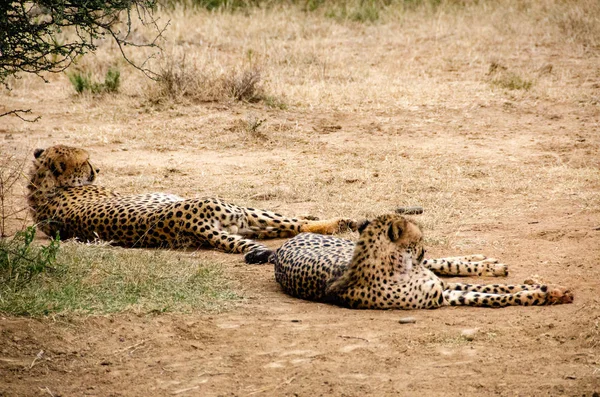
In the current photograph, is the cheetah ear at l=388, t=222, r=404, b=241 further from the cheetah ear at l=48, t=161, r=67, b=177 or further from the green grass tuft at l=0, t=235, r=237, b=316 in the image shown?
the cheetah ear at l=48, t=161, r=67, b=177

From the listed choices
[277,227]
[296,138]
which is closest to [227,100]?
[296,138]

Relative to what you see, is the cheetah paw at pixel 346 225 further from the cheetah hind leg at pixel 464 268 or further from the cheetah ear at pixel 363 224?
the cheetah ear at pixel 363 224

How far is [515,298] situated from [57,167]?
413 cm

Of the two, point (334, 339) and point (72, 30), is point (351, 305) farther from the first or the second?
point (72, 30)

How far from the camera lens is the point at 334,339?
15.9 feet

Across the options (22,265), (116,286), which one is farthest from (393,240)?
(22,265)

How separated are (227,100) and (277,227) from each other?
15.2 ft

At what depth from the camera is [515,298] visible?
5.49m

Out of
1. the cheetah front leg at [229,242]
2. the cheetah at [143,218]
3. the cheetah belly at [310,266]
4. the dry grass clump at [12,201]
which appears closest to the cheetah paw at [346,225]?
Result: the cheetah at [143,218]

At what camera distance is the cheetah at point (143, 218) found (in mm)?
7156

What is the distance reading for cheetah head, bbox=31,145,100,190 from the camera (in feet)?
26.0

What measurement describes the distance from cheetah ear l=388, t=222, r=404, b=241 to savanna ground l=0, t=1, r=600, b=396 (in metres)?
0.45

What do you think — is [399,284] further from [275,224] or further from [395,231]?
[275,224]

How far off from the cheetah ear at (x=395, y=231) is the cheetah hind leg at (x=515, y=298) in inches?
17.8
